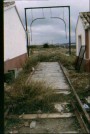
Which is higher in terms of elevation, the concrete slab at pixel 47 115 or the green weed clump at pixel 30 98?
the green weed clump at pixel 30 98

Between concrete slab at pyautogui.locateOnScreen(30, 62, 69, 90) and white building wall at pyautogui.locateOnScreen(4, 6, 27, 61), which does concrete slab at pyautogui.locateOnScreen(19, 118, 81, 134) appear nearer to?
concrete slab at pyautogui.locateOnScreen(30, 62, 69, 90)

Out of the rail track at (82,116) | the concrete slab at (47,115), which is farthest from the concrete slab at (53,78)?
the concrete slab at (47,115)

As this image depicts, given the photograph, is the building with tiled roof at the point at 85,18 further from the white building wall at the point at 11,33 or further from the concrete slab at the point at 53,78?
the white building wall at the point at 11,33

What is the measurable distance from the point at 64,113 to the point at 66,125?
45.7 inches

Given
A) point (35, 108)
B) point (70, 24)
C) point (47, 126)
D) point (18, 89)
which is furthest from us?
point (70, 24)

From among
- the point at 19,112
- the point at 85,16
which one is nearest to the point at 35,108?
the point at 19,112

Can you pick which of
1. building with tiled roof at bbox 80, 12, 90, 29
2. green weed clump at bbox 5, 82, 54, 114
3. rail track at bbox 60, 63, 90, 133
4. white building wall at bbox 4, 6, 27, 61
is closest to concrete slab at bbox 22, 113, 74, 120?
rail track at bbox 60, 63, 90, 133

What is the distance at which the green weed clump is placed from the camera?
31.0ft

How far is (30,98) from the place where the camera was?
32.6 feet

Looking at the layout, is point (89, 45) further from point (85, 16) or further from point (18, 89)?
point (18, 89)

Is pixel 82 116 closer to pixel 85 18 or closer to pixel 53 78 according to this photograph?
pixel 53 78

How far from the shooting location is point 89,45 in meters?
21.1

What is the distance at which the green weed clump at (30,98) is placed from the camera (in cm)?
944

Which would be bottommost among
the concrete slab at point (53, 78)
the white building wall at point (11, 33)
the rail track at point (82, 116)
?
the concrete slab at point (53, 78)
